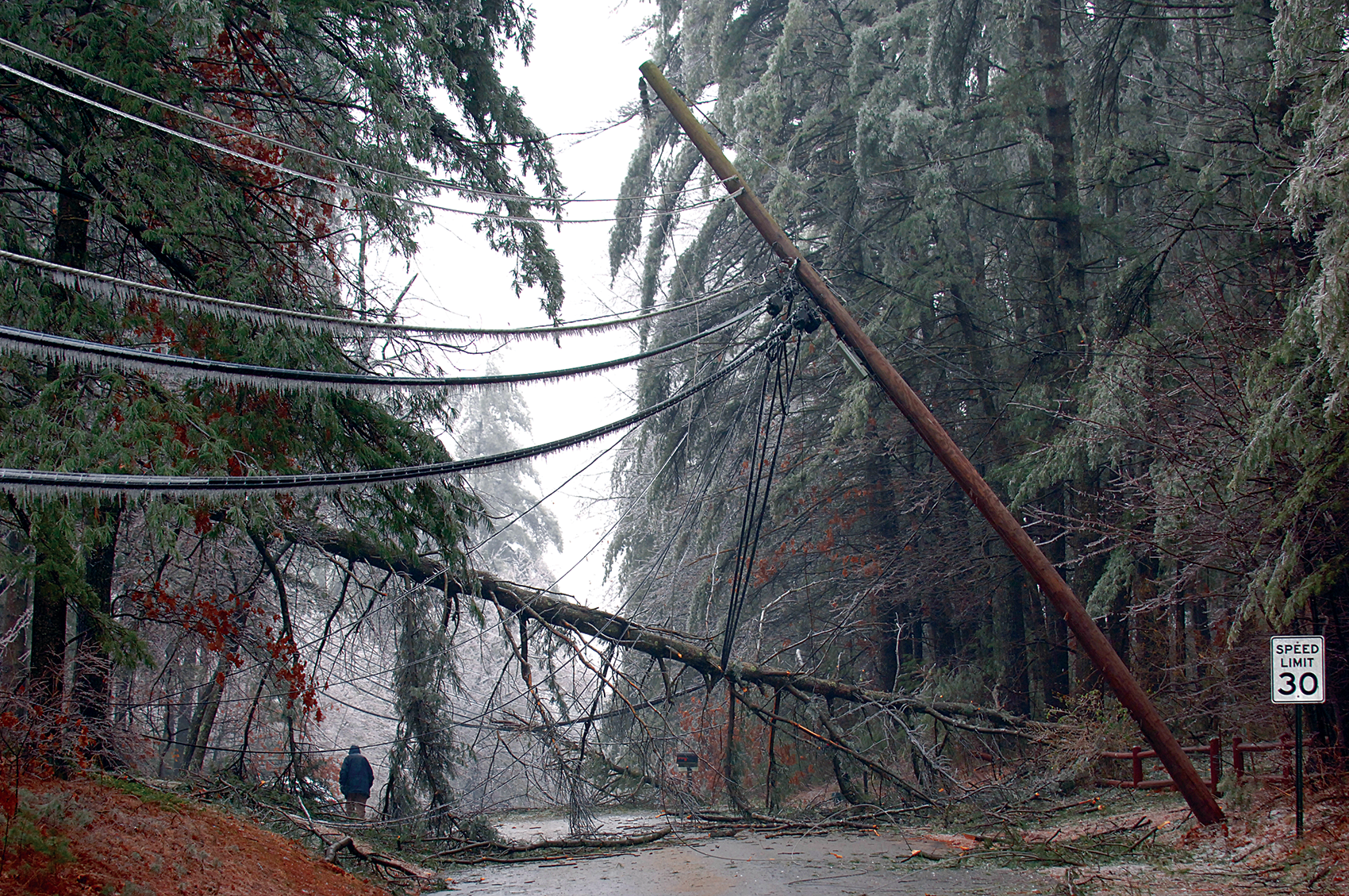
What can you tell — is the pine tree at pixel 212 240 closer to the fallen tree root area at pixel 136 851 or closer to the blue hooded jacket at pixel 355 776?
the fallen tree root area at pixel 136 851

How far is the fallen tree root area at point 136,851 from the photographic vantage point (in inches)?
184

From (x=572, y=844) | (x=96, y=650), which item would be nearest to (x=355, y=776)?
(x=572, y=844)

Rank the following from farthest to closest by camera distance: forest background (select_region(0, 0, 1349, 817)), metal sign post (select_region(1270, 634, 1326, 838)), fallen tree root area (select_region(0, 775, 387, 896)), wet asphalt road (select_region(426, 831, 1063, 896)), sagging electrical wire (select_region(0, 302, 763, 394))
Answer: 1. metal sign post (select_region(1270, 634, 1326, 838))
2. wet asphalt road (select_region(426, 831, 1063, 896))
3. forest background (select_region(0, 0, 1349, 817))
4. fallen tree root area (select_region(0, 775, 387, 896))
5. sagging electrical wire (select_region(0, 302, 763, 394))

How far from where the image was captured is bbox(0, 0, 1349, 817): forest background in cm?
696

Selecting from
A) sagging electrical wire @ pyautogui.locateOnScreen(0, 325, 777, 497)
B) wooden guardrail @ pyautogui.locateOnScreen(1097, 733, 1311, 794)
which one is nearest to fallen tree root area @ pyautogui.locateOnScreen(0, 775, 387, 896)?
→ sagging electrical wire @ pyautogui.locateOnScreen(0, 325, 777, 497)

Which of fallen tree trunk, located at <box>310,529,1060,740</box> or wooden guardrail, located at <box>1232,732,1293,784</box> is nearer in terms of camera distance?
wooden guardrail, located at <box>1232,732,1293,784</box>

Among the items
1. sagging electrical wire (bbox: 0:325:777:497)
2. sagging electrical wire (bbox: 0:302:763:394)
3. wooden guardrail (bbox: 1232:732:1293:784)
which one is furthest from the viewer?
wooden guardrail (bbox: 1232:732:1293:784)

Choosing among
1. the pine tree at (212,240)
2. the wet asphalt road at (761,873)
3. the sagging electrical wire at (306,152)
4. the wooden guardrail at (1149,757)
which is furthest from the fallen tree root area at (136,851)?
the wooden guardrail at (1149,757)

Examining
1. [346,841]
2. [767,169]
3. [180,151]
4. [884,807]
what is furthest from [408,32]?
[884,807]

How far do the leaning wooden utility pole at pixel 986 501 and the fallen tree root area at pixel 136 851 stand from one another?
18.5ft

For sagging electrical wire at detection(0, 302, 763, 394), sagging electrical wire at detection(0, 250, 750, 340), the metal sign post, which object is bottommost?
the metal sign post

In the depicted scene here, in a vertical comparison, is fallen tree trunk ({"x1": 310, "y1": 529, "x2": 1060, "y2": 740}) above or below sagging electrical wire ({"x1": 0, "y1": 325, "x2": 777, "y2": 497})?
below

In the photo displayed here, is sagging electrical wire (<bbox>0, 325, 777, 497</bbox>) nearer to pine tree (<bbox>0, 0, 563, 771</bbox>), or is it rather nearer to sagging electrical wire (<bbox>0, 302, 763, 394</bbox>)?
sagging electrical wire (<bbox>0, 302, 763, 394</bbox>)

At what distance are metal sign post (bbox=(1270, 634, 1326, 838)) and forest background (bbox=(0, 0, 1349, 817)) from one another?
13.8 inches
